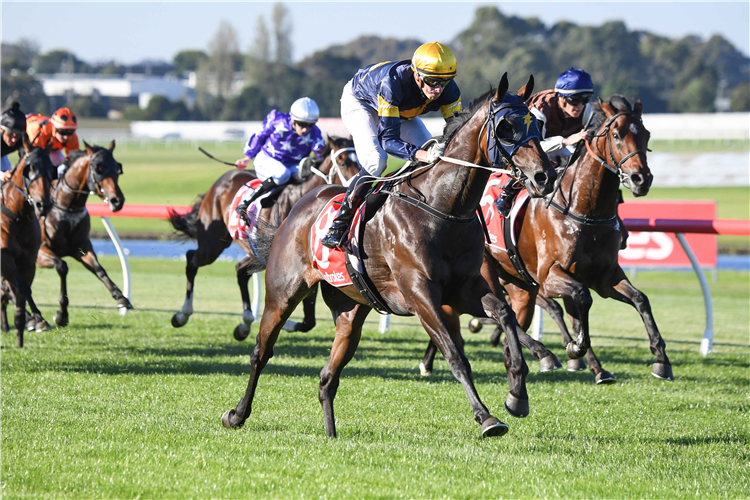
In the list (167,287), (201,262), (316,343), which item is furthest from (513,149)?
(167,287)

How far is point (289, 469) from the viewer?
3973 mm

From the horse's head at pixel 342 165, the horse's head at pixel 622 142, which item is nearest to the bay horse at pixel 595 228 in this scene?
the horse's head at pixel 622 142

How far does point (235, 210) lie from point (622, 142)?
14.4ft

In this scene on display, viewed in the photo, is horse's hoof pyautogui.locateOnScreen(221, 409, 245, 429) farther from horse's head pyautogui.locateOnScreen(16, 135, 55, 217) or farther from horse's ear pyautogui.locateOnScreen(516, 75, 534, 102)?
horse's head pyautogui.locateOnScreen(16, 135, 55, 217)

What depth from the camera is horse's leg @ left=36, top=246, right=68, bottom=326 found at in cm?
860

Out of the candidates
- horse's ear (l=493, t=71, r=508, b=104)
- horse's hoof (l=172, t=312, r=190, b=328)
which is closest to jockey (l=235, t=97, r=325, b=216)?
horse's hoof (l=172, t=312, r=190, b=328)

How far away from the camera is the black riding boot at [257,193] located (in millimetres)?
8773

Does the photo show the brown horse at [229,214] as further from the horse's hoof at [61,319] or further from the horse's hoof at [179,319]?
the horse's hoof at [61,319]

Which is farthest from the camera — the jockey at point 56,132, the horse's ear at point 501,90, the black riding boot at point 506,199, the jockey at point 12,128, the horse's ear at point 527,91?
the jockey at point 56,132

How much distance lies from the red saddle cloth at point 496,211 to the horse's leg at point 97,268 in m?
4.00

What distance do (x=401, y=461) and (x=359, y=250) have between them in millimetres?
1144

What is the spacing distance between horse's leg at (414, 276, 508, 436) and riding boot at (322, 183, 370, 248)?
0.54 meters

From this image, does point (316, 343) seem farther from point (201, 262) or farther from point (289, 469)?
point (289, 469)

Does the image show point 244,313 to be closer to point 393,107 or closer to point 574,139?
point 574,139
